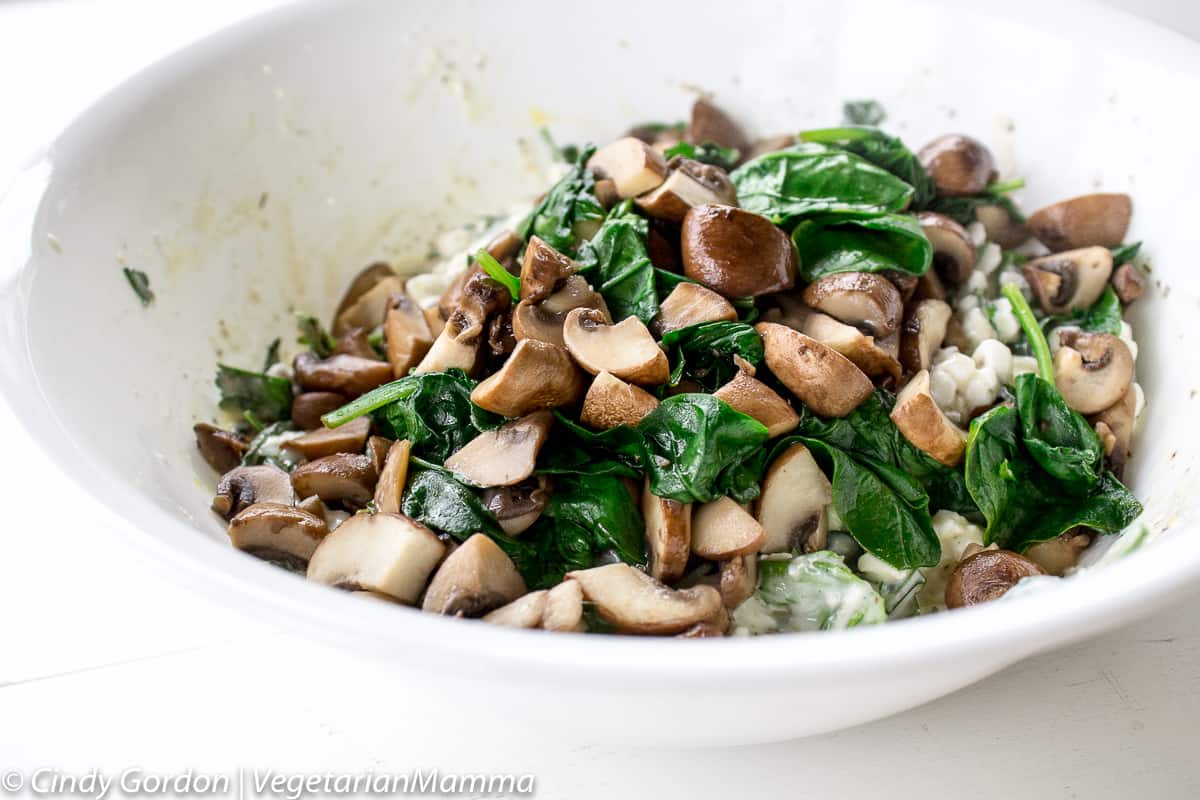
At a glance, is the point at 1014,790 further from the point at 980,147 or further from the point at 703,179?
the point at 980,147

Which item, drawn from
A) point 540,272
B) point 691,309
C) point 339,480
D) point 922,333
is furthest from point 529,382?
point 922,333

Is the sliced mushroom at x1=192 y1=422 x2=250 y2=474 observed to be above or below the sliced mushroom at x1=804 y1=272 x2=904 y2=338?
below

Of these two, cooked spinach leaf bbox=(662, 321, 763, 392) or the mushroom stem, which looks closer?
cooked spinach leaf bbox=(662, 321, 763, 392)

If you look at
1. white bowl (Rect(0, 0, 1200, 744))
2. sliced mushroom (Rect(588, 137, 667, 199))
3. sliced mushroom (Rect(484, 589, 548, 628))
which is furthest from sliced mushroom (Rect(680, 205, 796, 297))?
white bowl (Rect(0, 0, 1200, 744))

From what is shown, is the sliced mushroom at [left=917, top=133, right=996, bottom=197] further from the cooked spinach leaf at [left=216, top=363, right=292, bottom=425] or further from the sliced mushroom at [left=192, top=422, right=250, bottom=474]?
the sliced mushroom at [left=192, top=422, right=250, bottom=474]

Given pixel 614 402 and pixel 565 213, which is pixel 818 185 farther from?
pixel 614 402
